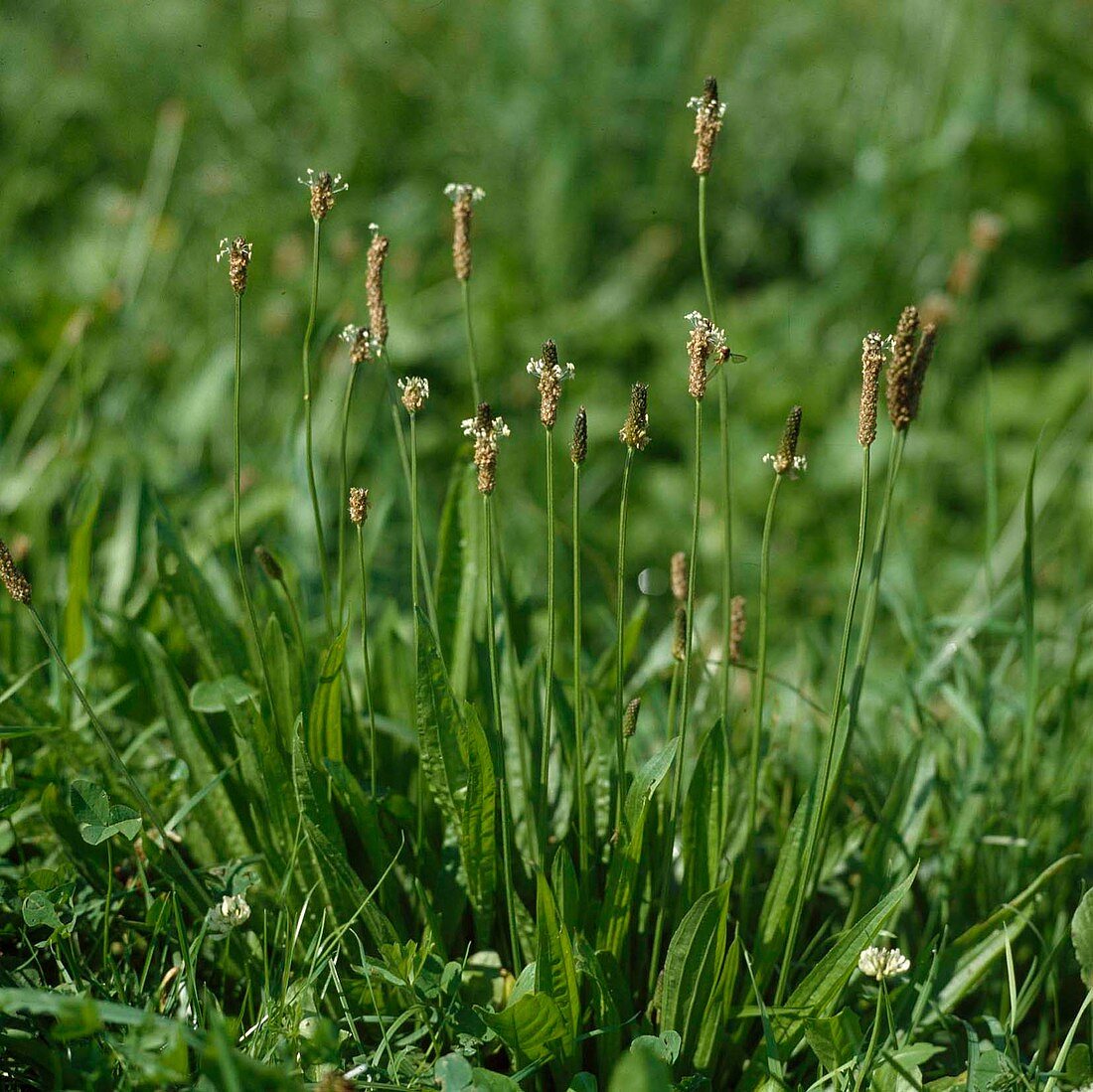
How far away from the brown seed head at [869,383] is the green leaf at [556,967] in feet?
1.72

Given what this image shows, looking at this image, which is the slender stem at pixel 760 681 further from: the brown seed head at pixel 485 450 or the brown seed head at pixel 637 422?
the brown seed head at pixel 485 450

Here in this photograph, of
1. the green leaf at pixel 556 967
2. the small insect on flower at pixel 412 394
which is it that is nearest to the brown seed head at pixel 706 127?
the small insect on flower at pixel 412 394

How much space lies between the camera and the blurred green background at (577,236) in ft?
8.88

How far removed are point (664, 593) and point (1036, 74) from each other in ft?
7.53

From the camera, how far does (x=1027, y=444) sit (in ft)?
10.4

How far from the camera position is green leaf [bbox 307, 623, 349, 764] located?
1285 millimetres

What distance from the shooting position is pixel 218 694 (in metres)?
1.39

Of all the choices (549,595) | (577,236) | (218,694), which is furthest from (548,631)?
(577,236)

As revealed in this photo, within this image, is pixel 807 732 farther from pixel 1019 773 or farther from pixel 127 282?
pixel 127 282

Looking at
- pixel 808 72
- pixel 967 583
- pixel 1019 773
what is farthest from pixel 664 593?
pixel 808 72

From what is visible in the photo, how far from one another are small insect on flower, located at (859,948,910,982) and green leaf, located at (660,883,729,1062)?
14 cm

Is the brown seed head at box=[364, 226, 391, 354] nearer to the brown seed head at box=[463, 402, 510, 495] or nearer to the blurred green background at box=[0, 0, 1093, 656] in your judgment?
the brown seed head at box=[463, 402, 510, 495]

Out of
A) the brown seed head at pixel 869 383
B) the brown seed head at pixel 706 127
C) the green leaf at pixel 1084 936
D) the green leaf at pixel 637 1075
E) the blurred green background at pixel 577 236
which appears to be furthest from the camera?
the blurred green background at pixel 577 236

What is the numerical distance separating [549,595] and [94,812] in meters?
0.58
